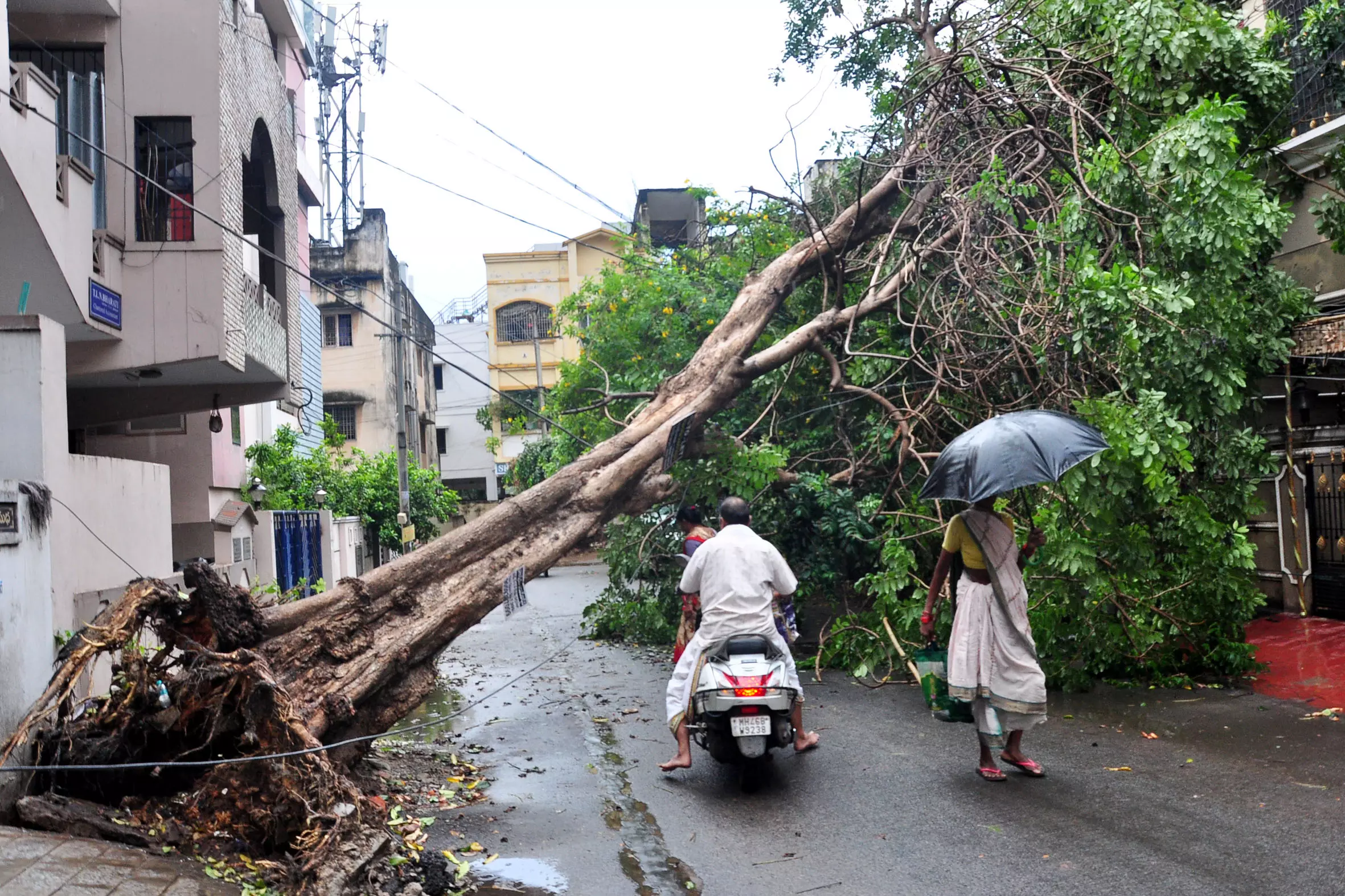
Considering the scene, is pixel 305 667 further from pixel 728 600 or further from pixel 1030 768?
pixel 1030 768

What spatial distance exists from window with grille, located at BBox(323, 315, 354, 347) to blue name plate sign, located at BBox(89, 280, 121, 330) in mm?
29442

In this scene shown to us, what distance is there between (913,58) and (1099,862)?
10.6m

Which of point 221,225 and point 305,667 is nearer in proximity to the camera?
point 305,667

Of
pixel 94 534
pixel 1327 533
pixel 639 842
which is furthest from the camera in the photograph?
pixel 1327 533

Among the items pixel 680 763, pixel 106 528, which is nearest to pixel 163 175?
pixel 106 528

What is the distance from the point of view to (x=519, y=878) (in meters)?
5.29

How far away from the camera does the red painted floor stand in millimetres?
8562

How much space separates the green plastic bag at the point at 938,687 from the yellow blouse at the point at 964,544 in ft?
2.29

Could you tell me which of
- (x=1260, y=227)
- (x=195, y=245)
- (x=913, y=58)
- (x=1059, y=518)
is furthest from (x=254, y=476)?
(x=1260, y=227)

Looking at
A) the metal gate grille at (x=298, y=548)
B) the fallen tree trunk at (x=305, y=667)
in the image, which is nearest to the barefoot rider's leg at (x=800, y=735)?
the fallen tree trunk at (x=305, y=667)

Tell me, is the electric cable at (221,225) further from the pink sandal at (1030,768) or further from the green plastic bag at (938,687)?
the pink sandal at (1030,768)

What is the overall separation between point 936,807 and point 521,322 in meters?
47.5

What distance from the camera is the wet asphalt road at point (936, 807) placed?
16.3ft

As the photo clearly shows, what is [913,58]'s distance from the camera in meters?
13.2
